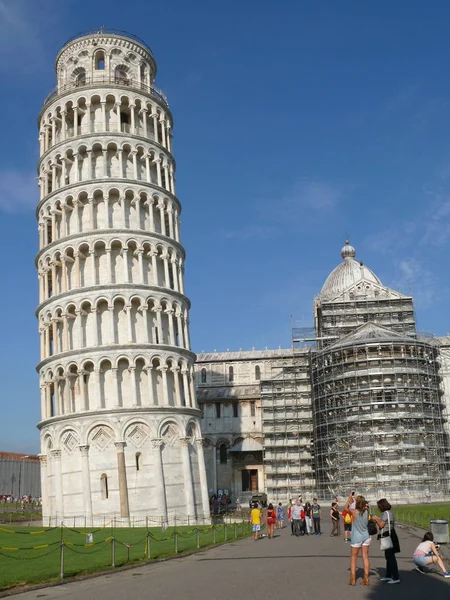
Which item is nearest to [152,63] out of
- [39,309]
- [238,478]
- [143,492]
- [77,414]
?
[39,309]

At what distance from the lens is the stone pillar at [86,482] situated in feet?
144

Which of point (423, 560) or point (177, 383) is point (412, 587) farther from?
point (177, 383)

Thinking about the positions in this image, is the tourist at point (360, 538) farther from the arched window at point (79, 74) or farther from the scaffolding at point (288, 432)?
the scaffolding at point (288, 432)

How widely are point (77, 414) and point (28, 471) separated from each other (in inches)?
2197

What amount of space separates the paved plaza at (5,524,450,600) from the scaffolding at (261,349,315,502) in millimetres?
45556

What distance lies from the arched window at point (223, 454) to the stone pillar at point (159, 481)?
1417 inches

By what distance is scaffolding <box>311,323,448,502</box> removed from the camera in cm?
5944

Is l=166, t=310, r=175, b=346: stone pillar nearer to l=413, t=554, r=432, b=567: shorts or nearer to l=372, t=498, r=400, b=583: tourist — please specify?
A: l=413, t=554, r=432, b=567: shorts

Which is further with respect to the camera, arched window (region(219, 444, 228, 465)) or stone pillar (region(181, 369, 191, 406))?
arched window (region(219, 444, 228, 465))

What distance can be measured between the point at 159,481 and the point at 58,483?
7.38 m

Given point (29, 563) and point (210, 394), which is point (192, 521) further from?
point (210, 394)

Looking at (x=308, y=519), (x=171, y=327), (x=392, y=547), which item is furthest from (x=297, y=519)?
(x=171, y=327)

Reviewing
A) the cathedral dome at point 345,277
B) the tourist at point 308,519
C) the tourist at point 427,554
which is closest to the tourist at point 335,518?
the tourist at point 308,519

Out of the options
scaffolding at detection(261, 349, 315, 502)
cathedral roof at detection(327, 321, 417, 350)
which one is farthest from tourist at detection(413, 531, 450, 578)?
scaffolding at detection(261, 349, 315, 502)
